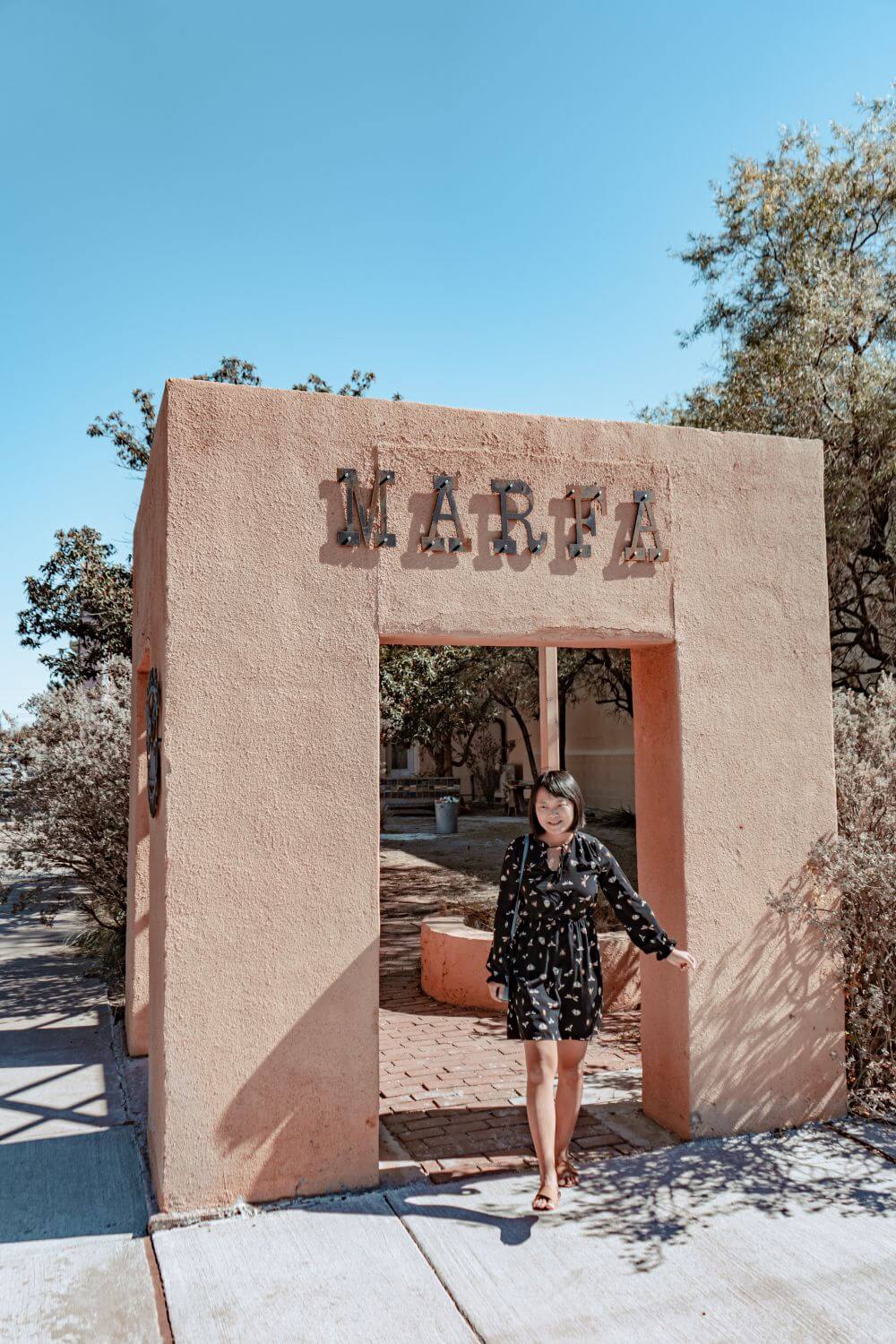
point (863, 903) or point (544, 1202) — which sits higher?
point (863, 903)

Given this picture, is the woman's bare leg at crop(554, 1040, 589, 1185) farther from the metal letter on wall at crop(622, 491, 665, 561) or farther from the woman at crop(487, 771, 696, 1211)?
the metal letter on wall at crop(622, 491, 665, 561)

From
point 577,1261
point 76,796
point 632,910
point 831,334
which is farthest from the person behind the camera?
→ point 831,334

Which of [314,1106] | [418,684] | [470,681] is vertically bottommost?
[314,1106]

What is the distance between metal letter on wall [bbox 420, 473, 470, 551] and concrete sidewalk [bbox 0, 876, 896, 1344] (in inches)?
111

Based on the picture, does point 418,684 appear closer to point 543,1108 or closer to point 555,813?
point 555,813

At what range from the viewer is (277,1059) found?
4121 millimetres

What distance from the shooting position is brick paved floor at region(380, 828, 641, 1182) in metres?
4.66

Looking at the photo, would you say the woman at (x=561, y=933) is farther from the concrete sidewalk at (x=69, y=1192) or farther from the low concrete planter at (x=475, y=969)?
the low concrete planter at (x=475, y=969)

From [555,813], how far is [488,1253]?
1.66 metres

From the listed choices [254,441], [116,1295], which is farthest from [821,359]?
[116,1295]

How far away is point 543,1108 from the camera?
12.8ft

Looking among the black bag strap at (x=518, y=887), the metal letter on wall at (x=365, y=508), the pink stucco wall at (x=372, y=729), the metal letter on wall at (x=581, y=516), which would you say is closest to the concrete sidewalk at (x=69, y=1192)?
the pink stucco wall at (x=372, y=729)

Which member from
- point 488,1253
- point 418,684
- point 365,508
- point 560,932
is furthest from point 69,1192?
point 418,684

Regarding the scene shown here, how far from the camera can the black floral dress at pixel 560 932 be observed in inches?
161
